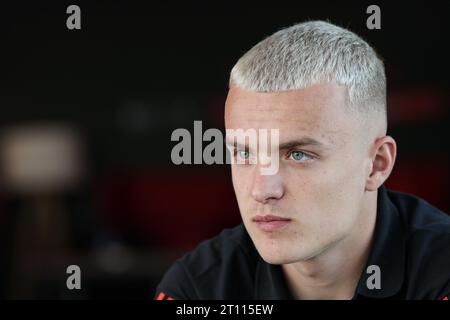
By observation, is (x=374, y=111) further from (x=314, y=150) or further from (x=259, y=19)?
(x=259, y=19)

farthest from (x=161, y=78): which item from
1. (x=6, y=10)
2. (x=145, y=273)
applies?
(x=145, y=273)

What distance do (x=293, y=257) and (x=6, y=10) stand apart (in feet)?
15.6

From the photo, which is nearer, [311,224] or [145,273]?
[311,224]

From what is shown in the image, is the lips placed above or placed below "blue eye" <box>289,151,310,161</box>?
below

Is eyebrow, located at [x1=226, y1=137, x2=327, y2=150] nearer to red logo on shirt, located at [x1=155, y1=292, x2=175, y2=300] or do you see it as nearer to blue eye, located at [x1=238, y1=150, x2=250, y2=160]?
blue eye, located at [x1=238, y1=150, x2=250, y2=160]

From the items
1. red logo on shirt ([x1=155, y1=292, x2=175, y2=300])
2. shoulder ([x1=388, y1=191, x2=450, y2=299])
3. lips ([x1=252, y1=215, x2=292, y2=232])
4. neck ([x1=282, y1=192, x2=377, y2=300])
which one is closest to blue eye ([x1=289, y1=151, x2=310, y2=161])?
lips ([x1=252, y1=215, x2=292, y2=232])

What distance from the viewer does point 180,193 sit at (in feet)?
18.5

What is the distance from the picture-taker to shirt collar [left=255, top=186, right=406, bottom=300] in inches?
58.6

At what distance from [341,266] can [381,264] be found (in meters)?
0.09

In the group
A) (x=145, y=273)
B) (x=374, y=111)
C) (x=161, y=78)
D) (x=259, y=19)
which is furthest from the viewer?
(x=161, y=78)

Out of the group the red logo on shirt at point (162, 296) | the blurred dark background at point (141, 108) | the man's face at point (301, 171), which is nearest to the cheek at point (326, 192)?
the man's face at point (301, 171)

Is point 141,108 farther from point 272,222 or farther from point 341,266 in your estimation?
point 272,222

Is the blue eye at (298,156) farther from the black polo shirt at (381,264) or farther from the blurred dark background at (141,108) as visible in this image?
the blurred dark background at (141,108)

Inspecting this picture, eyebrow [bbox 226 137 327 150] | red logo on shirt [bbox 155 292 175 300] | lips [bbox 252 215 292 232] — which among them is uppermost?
eyebrow [bbox 226 137 327 150]
